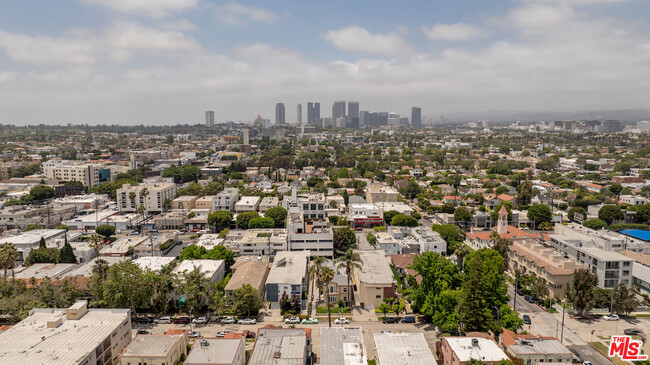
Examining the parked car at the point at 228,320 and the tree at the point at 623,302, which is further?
the tree at the point at 623,302

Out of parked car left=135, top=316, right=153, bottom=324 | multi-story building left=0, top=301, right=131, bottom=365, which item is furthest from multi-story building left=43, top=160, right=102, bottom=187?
multi-story building left=0, top=301, right=131, bottom=365

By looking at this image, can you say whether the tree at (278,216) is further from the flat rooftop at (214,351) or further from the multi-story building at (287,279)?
the flat rooftop at (214,351)

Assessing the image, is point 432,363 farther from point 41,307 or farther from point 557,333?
point 41,307

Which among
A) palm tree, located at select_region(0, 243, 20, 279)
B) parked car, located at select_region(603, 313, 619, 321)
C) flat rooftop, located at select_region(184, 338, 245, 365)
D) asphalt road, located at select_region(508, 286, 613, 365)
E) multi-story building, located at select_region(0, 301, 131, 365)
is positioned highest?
palm tree, located at select_region(0, 243, 20, 279)

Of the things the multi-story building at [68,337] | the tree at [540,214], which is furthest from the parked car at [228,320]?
the tree at [540,214]

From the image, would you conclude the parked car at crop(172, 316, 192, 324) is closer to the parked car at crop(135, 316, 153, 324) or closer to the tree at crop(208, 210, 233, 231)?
the parked car at crop(135, 316, 153, 324)

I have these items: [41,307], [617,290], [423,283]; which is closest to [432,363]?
[423,283]
